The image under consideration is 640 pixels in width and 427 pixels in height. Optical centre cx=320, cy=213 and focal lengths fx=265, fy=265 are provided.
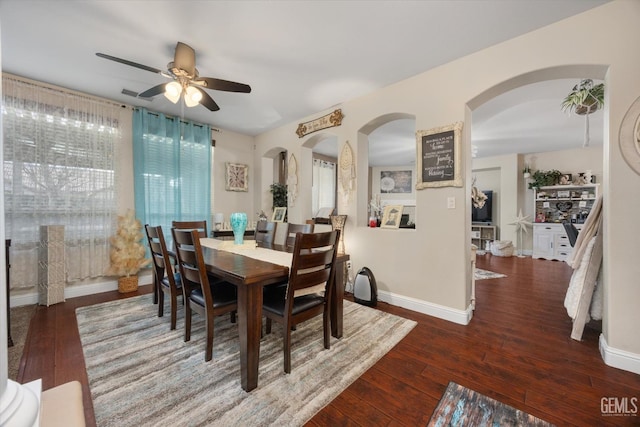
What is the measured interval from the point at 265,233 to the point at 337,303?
1345mm

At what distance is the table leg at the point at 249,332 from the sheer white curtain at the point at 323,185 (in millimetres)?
5055

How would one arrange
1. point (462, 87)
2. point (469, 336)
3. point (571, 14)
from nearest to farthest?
point (571, 14)
point (469, 336)
point (462, 87)

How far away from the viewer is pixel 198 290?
2.24 metres

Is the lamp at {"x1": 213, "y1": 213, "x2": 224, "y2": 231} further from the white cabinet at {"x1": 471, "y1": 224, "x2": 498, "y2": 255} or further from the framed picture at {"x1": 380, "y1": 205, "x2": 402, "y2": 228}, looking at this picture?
the white cabinet at {"x1": 471, "y1": 224, "x2": 498, "y2": 255}

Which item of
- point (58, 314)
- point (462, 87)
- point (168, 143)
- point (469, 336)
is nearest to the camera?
point (469, 336)

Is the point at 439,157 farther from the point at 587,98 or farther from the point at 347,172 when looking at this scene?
the point at 587,98

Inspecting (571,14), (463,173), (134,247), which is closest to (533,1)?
(571,14)

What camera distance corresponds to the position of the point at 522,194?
671cm

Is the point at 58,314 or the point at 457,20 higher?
the point at 457,20

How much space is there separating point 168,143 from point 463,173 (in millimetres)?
4067

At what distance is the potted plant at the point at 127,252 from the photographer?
3568 millimetres

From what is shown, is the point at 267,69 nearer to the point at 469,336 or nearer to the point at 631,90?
the point at 631,90

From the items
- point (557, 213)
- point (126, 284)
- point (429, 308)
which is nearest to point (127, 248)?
point (126, 284)

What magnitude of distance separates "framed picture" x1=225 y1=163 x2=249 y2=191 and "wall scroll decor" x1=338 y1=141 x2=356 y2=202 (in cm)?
223
